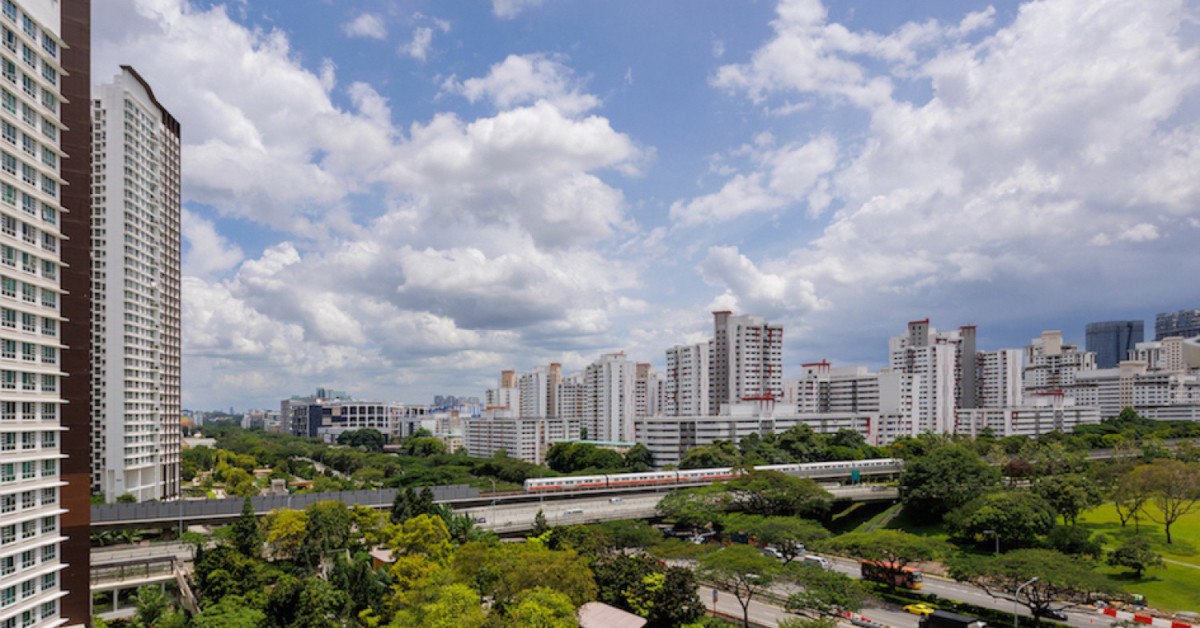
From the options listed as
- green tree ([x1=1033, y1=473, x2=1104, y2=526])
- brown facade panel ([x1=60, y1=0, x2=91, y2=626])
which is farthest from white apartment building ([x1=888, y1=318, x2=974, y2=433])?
brown facade panel ([x1=60, y1=0, x2=91, y2=626])

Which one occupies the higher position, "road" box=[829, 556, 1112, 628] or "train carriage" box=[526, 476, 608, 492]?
"road" box=[829, 556, 1112, 628]

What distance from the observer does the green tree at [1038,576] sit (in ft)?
115

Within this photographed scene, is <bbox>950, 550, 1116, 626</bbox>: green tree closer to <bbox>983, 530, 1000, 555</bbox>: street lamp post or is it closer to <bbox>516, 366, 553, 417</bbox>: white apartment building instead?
<bbox>983, 530, 1000, 555</bbox>: street lamp post

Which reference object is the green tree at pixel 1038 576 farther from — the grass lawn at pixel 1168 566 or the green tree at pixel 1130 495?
the green tree at pixel 1130 495

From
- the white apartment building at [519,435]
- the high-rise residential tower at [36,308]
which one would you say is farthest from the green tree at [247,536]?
the white apartment building at [519,435]

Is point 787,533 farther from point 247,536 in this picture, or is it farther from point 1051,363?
point 1051,363

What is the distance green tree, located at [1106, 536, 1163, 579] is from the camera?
43.3 meters

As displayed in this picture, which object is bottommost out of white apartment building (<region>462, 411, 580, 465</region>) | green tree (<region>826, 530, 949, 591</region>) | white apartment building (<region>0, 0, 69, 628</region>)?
white apartment building (<region>462, 411, 580, 465</region>)

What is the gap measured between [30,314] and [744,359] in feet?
360

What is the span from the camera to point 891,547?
4300 cm

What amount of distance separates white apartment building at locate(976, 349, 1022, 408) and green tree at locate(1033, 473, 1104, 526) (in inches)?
3700

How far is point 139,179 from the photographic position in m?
72.1

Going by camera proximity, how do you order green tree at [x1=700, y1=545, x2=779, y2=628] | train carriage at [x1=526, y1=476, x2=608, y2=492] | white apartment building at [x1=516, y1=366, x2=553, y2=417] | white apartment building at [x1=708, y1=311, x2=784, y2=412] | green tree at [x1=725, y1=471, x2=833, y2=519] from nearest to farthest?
green tree at [x1=700, y1=545, x2=779, y2=628] < green tree at [x1=725, y1=471, x2=833, y2=519] < train carriage at [x1=526, y1=476, x2=608, y2=492] < white apartment building at [x1=708, y1=311, x2=784, y2=412] < white apartment building at [x1=516, y1=366, x2=553, y2=417]

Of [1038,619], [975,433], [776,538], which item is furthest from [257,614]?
[975,433]
